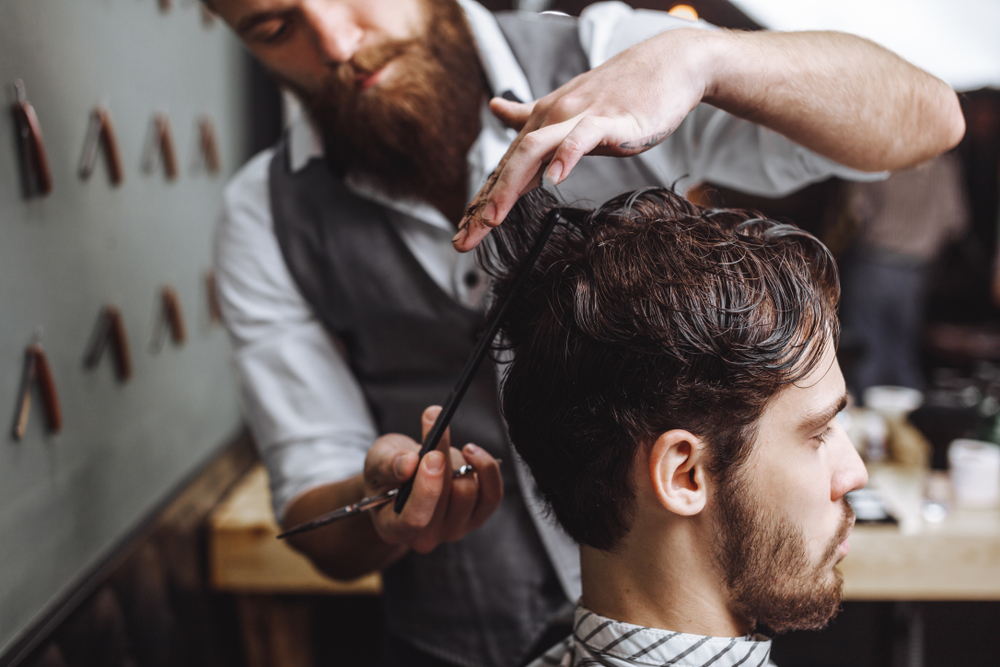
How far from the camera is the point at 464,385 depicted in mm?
815

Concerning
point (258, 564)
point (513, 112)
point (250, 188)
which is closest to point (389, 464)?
point (513, 112)

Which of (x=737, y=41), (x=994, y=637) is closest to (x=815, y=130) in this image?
(x=737, y=41)

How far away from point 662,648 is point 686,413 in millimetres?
321

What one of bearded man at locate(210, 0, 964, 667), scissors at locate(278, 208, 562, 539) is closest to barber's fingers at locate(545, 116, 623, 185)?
scissors at locate(278, 208, 562, 539)

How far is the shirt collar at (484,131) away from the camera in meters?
1.24

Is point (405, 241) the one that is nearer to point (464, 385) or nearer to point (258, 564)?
point (464, 385)

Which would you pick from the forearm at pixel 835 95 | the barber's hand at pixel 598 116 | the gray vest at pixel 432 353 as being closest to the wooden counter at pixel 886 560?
the gray vest at pixel 432 353

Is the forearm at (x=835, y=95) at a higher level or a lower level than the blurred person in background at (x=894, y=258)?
higher

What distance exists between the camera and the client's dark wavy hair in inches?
32.9

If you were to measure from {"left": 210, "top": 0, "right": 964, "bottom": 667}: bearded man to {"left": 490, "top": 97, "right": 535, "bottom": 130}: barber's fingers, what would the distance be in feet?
0.74

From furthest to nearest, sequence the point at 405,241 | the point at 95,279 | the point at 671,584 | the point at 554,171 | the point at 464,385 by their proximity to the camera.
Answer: the point at 95,279, the point at 405,241, the point at 671,584, the point at 464,385, the point at 554,171

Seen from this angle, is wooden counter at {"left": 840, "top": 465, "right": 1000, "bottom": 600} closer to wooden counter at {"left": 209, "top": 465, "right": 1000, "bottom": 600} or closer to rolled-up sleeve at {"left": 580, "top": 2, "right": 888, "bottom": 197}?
wooden counter at {"left": 209, "top": 465, "right": 1000, "bottom": 600}

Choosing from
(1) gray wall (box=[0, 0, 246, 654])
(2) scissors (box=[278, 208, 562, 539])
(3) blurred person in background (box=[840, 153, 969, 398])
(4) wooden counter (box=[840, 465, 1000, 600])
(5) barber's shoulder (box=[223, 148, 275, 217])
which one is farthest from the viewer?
(3) blurred person in background (box=[840, 153, 969, 398])

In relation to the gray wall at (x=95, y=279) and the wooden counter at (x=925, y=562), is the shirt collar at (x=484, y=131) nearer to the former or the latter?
the gray wall at (x=95, y=279)
